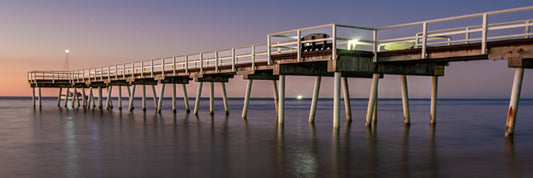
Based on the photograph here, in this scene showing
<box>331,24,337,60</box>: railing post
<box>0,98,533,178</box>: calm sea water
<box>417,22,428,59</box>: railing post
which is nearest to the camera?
<box>0,98,533,178</box>: calm sea water

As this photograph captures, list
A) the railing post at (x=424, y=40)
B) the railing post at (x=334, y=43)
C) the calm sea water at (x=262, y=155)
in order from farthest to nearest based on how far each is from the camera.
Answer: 1. the railing post at (x=334, y=43)
2. the railing post at (x=424, y=40)
3. the calm sea water at (x=262, y=155)

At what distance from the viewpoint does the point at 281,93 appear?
73.2 ft

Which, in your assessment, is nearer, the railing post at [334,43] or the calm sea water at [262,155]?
the calm sea water at [262,155]

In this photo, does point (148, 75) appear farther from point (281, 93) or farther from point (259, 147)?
point (259, 147)

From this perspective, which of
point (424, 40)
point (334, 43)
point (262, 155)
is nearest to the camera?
point (262, 155)

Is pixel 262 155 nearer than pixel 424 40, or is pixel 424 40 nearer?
pixel 262 155

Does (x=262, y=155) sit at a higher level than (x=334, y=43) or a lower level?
lower

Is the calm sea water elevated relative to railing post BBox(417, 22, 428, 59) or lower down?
lower down

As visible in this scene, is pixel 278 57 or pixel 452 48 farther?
pixel 278 57

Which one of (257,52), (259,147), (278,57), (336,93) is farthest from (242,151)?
(257,52)

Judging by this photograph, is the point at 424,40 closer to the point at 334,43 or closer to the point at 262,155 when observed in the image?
the point at 334,43

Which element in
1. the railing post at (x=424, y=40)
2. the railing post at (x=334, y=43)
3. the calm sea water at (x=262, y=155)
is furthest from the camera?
the railing post at (x=334, y=43)

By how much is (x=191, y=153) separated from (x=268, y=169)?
158 inches

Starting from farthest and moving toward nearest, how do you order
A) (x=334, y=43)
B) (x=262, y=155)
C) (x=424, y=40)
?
(x=334, y=43) < (x=424, y=40) < (x=262, y=155)
